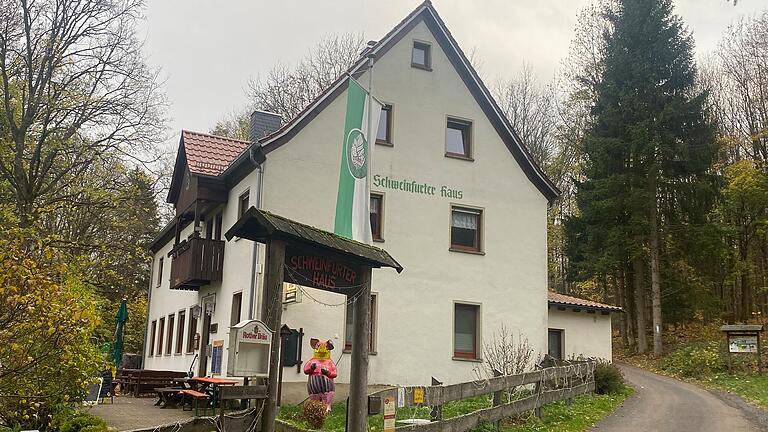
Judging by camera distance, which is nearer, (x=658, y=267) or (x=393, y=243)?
(x=393, y=243)

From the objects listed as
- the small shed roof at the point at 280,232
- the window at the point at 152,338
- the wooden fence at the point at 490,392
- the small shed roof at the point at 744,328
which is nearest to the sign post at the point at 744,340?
the small shed roof at the point at 744,328

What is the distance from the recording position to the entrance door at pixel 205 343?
811 inches

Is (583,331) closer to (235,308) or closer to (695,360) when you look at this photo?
(695,360)

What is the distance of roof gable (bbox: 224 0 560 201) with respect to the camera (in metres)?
19.2

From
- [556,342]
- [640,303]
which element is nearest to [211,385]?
[556,342]

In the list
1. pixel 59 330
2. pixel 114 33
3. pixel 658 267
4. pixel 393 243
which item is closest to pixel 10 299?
pixel 59 330

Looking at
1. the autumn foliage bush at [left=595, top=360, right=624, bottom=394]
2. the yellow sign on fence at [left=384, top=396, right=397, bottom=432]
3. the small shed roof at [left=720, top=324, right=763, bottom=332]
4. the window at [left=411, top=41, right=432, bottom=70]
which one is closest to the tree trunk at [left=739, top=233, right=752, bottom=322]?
the small shed roof at [left=720, top=324, right=763, bottom=332]

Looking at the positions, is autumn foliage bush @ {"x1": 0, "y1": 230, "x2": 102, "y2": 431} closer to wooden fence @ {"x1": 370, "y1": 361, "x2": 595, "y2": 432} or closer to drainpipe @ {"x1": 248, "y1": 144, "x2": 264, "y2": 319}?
wooden fence @ {"x1": 370, "y1": 361, "x2": 595, "y2": 432}

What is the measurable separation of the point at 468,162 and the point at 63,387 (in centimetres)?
A: 1315

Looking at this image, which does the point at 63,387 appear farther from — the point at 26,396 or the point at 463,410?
the point at 463,410

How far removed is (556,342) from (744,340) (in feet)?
21.8

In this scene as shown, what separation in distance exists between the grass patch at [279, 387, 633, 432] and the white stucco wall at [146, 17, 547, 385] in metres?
2.68

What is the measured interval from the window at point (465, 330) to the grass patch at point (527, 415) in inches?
121

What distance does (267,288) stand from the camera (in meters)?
9.16
